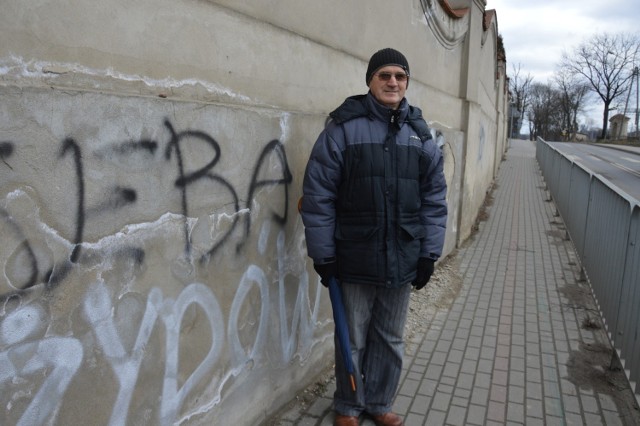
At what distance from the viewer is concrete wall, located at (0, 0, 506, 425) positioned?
1.45 meters

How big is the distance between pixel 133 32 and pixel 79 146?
1.67ft

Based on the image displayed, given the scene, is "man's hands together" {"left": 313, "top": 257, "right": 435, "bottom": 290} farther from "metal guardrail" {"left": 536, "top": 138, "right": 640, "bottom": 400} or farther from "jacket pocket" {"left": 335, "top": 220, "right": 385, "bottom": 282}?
"metal guardrail" {"left": 536, "top": 138, "right": 640, "bottom": 400}

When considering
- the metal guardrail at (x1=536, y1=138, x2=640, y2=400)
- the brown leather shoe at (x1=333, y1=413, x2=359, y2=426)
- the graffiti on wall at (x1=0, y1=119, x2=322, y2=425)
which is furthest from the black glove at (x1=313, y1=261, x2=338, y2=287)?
the metal guardrail at (x1=536, y1=138, x2=640, y2=400)

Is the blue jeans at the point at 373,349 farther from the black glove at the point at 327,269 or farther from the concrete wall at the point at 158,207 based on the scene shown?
the concrete wall at the point at 158,207

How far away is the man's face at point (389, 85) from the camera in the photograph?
248 centimetres

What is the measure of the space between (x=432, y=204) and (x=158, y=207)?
4.63 feet

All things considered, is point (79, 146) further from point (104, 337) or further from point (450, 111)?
point (450, 111)

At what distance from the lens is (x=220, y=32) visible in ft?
7.28

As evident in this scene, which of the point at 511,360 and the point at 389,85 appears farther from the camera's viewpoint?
the point at 511,360

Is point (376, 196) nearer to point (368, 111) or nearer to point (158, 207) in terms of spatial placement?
point (368, 111)

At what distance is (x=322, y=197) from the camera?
2.40 meters

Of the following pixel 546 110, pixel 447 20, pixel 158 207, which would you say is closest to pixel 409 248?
pixel 158 207

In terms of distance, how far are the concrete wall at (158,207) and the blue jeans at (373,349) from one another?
371 millimetres

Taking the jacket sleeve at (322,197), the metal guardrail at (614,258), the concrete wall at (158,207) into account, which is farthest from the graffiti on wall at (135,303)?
the metal guardrail at (614,258)
